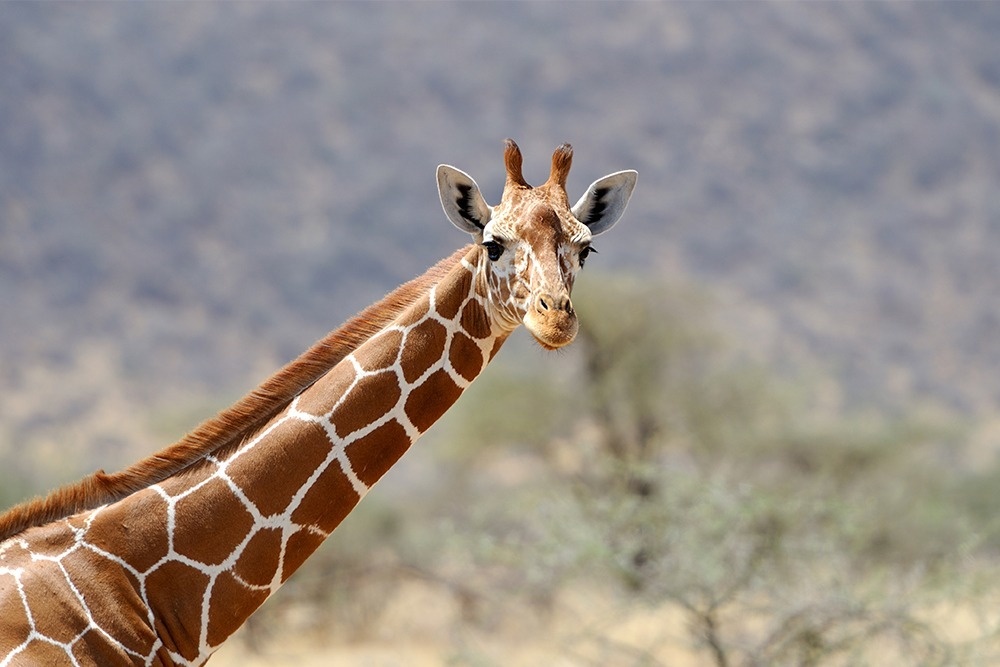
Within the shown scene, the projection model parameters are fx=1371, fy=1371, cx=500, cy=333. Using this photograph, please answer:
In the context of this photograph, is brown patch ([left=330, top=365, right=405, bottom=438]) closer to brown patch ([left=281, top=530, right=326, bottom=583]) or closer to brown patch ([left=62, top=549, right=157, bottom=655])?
brown patch ([left=281, top=530, right=326, bottom=583])

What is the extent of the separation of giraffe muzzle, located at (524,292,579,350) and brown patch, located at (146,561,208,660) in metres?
1.61

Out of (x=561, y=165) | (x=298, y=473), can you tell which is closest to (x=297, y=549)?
(x=298, y=473)

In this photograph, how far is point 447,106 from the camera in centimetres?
5081

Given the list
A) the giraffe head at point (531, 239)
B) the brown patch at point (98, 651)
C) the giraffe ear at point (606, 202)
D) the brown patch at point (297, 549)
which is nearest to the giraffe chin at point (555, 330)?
the giraffe head at point (531, 239)

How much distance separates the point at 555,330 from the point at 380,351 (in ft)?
2.83

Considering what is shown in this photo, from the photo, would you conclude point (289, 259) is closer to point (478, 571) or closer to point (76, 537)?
point (478, 571)

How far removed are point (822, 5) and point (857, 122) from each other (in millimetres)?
6794

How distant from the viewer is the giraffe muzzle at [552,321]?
5215mm

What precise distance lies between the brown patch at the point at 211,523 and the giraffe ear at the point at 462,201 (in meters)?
1.49

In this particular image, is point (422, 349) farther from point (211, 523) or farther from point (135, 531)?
point (135, 531)

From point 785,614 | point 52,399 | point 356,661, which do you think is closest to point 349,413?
point 785,614

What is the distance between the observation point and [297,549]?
18.1 ft

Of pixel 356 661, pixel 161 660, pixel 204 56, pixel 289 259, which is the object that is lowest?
pixel 161 660

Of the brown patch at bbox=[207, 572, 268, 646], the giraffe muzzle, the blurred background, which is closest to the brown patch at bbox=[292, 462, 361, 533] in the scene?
the brown patch at bbox=[207, 572, 268, 646]
